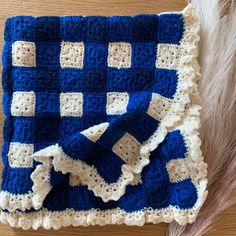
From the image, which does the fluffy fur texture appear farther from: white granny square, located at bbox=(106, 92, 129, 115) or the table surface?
white granny square, located at bbox=(106, 92, 129, 115)

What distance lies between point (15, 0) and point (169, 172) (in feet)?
1.88

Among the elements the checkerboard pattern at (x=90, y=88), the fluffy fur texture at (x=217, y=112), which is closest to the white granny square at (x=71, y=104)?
the checkerboard pattern at (x=90, y=88)

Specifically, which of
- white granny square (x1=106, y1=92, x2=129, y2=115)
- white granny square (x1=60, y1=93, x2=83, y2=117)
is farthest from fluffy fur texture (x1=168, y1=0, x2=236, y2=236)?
white granny square (x1=60, y1=93, x2=83, y2=117)

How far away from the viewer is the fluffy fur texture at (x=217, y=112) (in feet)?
3.15

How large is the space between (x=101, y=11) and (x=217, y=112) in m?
0.38

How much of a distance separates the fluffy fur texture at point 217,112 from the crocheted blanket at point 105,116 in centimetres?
4

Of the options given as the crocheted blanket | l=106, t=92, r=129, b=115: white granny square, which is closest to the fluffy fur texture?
the crocheted blanket

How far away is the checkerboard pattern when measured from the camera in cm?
93

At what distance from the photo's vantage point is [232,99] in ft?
3.15

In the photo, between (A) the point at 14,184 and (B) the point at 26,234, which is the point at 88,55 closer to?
(A) the point at 14,184

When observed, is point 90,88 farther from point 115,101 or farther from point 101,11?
point 101,11

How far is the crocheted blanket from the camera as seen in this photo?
925 millimetres

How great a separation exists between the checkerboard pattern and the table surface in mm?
74

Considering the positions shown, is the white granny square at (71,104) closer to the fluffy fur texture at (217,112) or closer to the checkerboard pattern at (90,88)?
the checkerboard pattern at (90,88)
